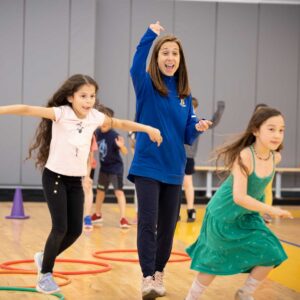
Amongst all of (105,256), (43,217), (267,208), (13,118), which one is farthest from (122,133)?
(267,208)

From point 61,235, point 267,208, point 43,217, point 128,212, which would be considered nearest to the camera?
point 267,208

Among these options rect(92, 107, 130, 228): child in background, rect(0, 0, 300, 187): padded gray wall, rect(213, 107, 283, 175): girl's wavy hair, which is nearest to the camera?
rect(213, 107, 283, 175): girl's wavy hair

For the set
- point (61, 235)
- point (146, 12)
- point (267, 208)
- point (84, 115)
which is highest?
point (146, 12)

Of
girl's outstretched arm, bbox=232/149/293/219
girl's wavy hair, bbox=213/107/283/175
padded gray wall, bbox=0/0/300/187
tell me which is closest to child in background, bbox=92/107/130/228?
padded gray wall, bbox=0/0/300/187

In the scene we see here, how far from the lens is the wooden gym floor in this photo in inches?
211

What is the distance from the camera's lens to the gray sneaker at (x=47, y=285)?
16.6 ft

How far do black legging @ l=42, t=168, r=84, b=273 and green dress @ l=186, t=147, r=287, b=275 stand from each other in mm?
958

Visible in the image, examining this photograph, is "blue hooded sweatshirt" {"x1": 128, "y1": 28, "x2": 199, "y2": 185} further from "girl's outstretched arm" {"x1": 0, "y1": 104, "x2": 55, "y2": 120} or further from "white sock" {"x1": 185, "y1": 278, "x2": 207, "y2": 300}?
"white sock" {"x1": 185, "y1": 278, "x2": 207, "y2": 300}

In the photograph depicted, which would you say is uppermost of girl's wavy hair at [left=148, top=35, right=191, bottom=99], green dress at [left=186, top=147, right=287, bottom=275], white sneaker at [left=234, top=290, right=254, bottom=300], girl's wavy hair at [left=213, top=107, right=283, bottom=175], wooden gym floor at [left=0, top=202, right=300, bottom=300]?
girl's wavy hair at [left=148, top=35, right=191, bottom=99]

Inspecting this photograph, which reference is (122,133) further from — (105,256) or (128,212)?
(105,256)

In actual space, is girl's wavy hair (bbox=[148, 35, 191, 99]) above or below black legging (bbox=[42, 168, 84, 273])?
above

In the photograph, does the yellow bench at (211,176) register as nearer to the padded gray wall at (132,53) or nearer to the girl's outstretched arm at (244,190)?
the padded gray wall at (132,53)

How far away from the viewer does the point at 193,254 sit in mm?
4738

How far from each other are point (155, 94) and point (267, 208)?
4.16 ft
